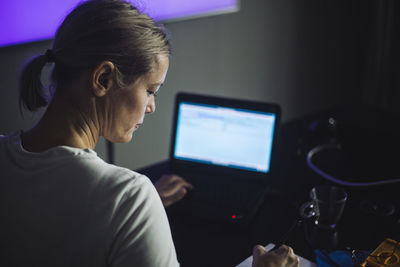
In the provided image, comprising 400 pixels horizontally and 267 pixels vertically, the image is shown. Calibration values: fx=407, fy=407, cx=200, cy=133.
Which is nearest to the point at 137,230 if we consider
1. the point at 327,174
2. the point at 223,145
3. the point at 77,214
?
the point at 77,214

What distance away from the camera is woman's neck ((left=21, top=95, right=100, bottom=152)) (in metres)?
0.78

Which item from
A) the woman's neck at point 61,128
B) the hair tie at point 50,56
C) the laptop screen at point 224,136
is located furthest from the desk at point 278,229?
the hair tie at point 50,56

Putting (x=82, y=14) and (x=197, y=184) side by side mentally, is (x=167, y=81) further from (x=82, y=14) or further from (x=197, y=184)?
(x=82, y=14)

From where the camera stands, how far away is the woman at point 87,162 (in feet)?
2.30

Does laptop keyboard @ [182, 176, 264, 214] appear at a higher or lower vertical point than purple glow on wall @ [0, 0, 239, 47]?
lower

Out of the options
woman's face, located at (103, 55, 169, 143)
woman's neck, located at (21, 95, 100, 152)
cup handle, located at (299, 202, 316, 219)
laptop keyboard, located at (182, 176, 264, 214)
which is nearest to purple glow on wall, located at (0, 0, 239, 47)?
woman's face, located at (103, 55, 169, 143)

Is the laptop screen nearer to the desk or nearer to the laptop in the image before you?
the laptop

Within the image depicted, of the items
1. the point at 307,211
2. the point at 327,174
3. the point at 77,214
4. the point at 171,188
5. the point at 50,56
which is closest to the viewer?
the point at 77,214

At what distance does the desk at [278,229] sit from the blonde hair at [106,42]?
1.64ft

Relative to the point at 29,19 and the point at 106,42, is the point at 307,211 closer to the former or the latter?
the point at 106,42

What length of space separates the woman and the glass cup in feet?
0.76

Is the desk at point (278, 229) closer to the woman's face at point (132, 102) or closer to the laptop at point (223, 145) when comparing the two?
the laptop at point (223, 145)

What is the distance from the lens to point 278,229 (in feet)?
3.76

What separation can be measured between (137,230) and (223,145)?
79 cm
